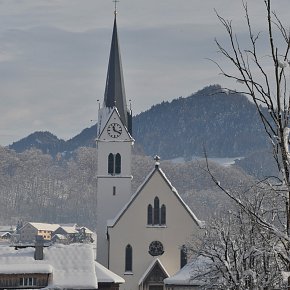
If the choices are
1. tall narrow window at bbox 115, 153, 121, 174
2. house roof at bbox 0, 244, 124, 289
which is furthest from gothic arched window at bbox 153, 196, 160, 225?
house roof at bbox 0, 244, 124, 289

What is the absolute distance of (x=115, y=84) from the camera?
222 ft

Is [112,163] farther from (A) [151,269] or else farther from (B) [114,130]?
(A) [151,269]

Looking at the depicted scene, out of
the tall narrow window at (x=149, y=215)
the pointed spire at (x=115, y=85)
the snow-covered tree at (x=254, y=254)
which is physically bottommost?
the snow-covered tree at (x=254, y=254)

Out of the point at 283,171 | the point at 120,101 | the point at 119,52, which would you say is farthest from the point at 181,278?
the point at 283,171

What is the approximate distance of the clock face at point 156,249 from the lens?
5747cm

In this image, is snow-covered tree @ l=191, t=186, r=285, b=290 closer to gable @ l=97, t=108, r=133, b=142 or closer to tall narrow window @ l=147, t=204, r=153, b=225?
tall narrow window @ l=147, t=204, r=153, b=225

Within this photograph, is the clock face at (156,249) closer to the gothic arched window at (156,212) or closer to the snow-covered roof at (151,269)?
the snow-covered roof at (151,269)

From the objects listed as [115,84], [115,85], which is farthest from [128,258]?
[115,84]

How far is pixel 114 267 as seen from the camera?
57.0 meters

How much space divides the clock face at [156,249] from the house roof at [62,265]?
7.50 m

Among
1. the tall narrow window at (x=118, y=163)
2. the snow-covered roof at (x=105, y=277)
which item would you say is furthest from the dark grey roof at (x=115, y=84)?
the snow-covered roof at (x=105, y=277)

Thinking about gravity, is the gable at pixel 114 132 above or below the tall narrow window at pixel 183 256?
above

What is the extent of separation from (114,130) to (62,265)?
18.3 metres

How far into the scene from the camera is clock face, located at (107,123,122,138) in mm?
64250
